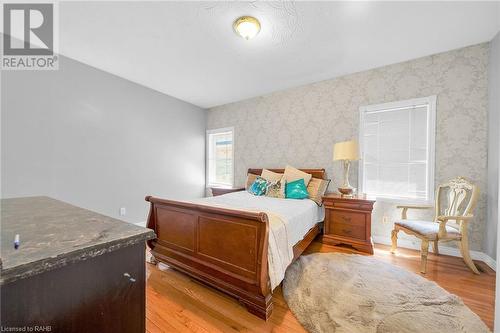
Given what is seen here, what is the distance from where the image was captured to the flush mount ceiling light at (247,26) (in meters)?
2.09

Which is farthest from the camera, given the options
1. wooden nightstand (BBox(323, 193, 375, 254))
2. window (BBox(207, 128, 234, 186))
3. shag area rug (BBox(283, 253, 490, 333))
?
window (BBox(207, 128, 234, 186))

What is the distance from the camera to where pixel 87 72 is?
3059 mm

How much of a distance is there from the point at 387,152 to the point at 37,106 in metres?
4.81

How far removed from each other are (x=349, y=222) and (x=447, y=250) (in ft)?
3.95

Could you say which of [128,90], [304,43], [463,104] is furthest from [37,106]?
[463,104]

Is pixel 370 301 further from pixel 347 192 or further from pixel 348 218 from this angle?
pixel 347 192

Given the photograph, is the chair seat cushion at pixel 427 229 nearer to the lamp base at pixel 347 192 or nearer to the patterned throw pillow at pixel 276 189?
the lamp base at pixel 347 192

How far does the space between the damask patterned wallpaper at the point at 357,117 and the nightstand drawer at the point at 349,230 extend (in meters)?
0.56

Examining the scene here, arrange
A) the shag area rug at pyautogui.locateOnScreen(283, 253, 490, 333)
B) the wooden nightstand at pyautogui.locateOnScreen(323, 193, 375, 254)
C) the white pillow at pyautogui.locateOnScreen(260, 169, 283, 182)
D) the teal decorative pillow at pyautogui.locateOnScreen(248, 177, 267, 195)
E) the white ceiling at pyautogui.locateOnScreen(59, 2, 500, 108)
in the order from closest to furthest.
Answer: the shag area rug at pyautogui.locateOnScreen(283, 253, 490, 333)
the white ceiling at pyautogui.locateOnScreen(59, 2, 500, 108)
the wooden nightstand at pyautogui.locateOnScreen(323, 193, 375, 254)
the teal decorative pillow at pyautogui.locateOnScreen(248, 177, 267, 195)
the white pillow at pyautogui.locateOnScreen(260, 169, 283, 182)

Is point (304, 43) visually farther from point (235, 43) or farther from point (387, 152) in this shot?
point (387, 152)

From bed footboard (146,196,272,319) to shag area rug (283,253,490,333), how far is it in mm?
408

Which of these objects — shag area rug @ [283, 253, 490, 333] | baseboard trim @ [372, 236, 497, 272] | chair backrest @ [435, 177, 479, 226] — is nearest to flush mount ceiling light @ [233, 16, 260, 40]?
shag area rug @ [283, 253, 490, 333]

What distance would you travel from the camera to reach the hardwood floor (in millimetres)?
1480

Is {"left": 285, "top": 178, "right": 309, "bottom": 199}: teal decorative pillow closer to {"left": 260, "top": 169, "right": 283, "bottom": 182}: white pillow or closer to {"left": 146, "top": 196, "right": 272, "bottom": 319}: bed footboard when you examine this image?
{"left": 260, "top": 169, "right": 283, "bottom": 182}: white pillow
